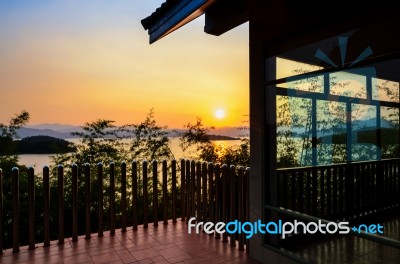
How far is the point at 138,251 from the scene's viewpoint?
3.64 meters

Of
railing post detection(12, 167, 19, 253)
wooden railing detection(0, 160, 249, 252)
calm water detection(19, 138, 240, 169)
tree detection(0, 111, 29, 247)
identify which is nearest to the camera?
railing post detection(12, 167, 19, 253)

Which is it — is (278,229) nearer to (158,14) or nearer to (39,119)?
(158,14)

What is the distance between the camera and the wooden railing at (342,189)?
159 inches

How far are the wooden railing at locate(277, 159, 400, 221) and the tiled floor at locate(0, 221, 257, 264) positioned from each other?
1103 millimetres

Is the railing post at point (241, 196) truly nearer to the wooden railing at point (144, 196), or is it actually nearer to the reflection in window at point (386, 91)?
the wooden railing at point (144, 196)

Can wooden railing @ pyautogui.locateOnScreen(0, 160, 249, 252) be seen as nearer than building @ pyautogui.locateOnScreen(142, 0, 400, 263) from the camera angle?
No

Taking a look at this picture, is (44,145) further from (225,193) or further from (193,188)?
(225,193)

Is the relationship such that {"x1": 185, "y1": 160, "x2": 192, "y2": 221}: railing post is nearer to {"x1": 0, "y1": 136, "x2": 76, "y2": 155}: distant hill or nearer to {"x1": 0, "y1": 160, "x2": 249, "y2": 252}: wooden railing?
{"x1": 0, "y1": 160, "x2": 249, "y2": 252}: wooden railing

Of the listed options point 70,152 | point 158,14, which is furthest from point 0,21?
point 158,14

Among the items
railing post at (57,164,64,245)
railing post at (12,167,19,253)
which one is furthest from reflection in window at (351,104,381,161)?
railing post at (12,167,19,253)

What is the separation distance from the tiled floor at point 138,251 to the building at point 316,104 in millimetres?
586

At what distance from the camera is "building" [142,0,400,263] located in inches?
107

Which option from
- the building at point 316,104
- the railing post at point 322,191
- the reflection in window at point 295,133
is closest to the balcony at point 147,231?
the building at point 316,104

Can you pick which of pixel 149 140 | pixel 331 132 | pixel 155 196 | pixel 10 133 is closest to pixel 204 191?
pixel 155 196
